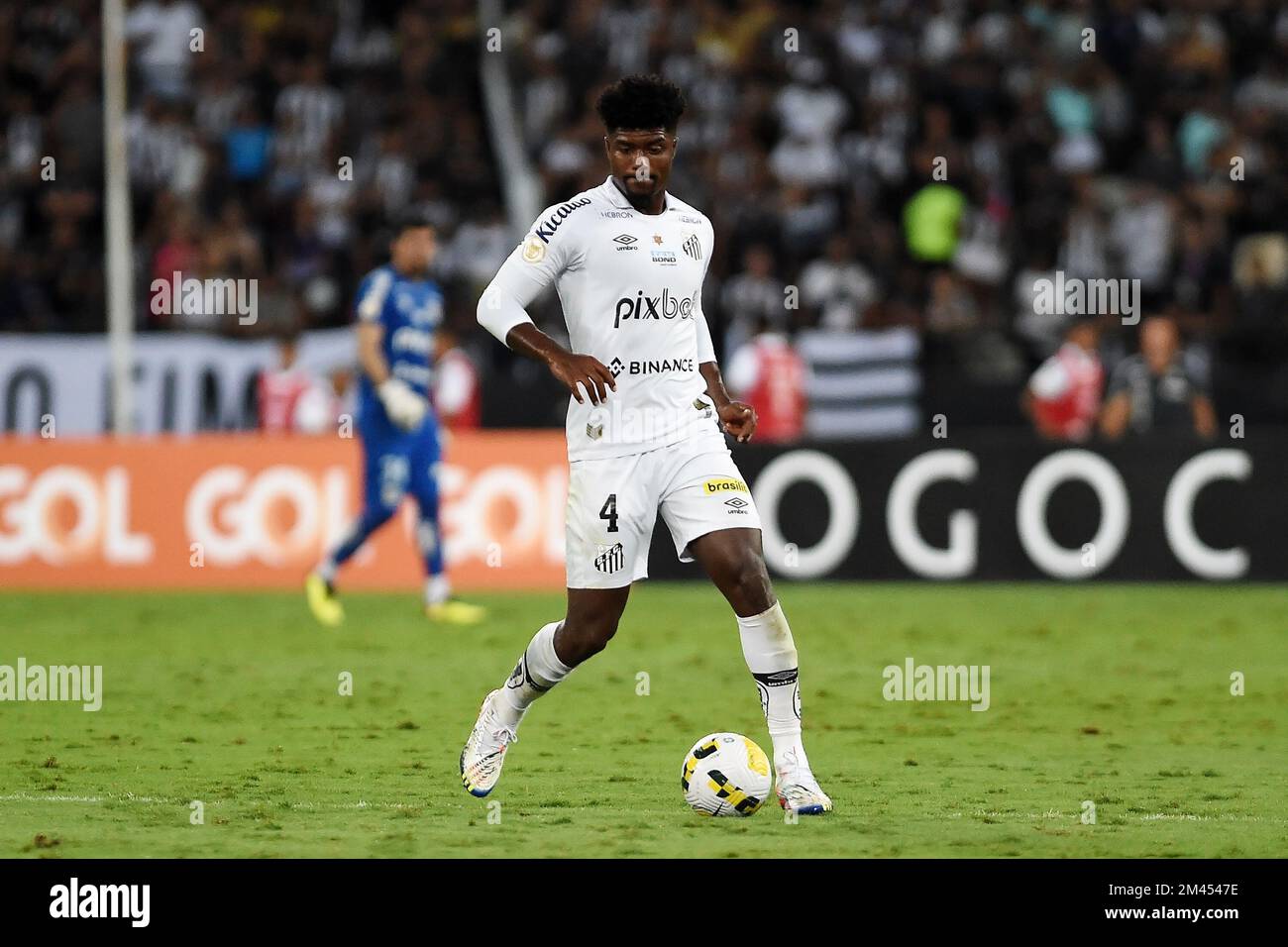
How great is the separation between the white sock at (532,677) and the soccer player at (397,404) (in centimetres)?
627

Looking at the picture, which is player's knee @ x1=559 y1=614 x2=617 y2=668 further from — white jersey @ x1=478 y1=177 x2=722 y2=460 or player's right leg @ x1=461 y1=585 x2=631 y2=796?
white jersey @ x1=478 y1=177 x2=722 y2=460

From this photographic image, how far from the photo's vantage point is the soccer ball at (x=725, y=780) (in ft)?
26.0

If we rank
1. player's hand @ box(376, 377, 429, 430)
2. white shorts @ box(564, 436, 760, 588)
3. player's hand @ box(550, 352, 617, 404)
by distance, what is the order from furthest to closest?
player's hand @ box(376, 377, 429, 430), white shorts @ box(564, 436, 760, 588), player's hand @ box(550, 352, 617, 404)

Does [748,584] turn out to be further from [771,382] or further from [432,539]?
[771,382]

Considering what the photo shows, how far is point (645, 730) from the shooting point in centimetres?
1030

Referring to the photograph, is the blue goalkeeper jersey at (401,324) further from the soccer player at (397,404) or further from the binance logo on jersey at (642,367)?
the binance logo on jersey at (642,367)

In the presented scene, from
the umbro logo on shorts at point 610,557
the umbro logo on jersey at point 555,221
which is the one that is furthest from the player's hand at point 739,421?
the umbro logo on jersey at point 555,221

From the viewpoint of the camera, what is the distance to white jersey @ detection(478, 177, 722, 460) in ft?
26.4

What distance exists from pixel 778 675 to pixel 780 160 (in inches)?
578

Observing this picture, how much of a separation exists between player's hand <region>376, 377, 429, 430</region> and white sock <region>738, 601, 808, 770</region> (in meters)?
6.81

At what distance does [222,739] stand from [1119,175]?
49.4 feet

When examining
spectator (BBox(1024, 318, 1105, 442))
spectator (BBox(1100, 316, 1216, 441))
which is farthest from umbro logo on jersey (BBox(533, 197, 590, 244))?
spectator (BBox(1024, 318, 1105, 442))

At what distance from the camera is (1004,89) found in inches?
890

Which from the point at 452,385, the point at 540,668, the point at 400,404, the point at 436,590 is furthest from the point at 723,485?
the point at 452,385
